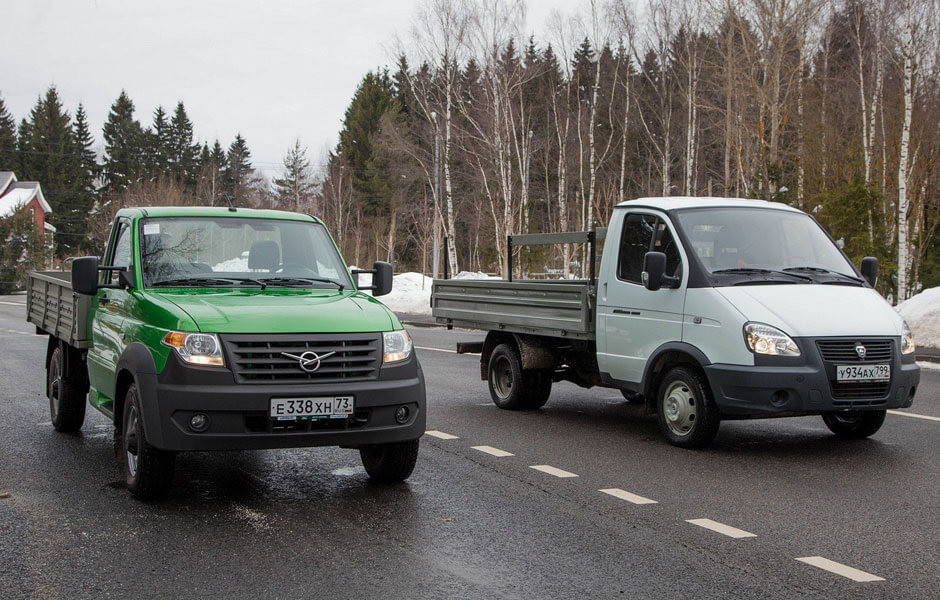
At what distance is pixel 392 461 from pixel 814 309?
3.63m

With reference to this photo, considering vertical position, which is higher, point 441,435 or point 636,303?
point 636,303

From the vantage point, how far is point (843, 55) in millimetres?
49500

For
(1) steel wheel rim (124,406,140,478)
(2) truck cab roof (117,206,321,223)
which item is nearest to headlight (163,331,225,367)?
(1) steel wheel rim (124,406,140,478)

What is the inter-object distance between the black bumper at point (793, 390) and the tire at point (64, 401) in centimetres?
566

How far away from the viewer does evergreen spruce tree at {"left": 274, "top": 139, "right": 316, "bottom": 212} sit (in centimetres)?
9125

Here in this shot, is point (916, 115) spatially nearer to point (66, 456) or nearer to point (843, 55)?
point (843, 55)

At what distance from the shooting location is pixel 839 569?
16.7 ft

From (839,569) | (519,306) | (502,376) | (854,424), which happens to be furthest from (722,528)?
(502,376)

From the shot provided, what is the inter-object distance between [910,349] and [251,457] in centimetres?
551

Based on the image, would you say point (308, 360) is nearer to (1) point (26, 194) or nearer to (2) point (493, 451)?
(2) point (493, 451)

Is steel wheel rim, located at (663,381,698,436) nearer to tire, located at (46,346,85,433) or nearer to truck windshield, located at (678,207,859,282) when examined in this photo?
truck windshield, located at (678,207,859,282)

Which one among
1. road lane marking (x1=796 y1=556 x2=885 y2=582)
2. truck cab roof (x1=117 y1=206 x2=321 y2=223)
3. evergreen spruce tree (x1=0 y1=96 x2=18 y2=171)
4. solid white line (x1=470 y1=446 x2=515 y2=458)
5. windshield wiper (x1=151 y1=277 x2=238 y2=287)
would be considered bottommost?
solid white line (x1=470 y1=446 x2=515 y2=458)

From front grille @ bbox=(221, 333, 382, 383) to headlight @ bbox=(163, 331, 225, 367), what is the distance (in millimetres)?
60

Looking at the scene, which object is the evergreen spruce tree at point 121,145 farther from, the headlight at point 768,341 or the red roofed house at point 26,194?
the headlight at point 768,341
